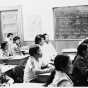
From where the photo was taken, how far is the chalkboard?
20.2 ft

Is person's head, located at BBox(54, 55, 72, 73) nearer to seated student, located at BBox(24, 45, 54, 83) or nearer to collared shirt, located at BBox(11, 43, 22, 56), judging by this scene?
seated student, located at BBox(24, 45, 54, 83)

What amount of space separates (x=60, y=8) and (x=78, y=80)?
3589 millimetres

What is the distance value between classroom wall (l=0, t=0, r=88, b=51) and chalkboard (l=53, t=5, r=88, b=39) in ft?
0.45

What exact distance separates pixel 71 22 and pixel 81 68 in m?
3.23

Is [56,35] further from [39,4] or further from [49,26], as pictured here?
[39,4]

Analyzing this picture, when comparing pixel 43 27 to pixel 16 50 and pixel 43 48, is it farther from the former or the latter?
Answer: pixel 43 48

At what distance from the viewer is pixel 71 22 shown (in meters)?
6.32

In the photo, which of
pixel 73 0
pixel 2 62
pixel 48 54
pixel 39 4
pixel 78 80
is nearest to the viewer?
pixel 78 80

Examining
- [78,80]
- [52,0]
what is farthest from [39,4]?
[78,80]

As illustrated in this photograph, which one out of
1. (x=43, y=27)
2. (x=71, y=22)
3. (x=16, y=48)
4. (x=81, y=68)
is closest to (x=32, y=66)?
(x=81, y=68)

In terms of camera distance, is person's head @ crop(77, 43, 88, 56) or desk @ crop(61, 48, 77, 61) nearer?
person's head @ crop(77, 43, 88, 56)

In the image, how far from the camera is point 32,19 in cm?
675

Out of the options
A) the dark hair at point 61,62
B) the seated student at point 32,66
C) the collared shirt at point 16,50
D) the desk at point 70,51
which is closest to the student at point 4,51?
the collared shirt at point 16,50

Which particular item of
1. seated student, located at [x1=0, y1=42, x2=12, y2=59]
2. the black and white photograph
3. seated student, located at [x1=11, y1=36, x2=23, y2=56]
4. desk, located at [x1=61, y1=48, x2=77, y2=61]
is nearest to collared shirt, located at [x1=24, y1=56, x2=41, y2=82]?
the black and white photograph
